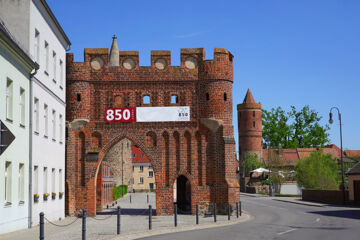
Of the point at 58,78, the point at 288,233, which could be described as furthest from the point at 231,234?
the point at 58,78

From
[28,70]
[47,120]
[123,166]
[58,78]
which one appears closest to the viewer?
[28,70]

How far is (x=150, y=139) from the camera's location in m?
30.6

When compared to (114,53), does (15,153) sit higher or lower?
lower

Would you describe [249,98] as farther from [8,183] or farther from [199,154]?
[8,183]

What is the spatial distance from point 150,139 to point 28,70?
10826 millimetres

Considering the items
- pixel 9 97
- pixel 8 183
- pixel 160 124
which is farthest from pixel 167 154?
pixel 8 183

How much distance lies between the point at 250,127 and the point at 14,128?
7855 cm

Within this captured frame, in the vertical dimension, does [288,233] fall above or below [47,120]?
below

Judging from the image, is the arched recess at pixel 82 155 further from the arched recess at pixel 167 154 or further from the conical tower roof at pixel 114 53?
the conical tower roof at pixel 114 53

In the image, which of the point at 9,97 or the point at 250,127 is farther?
the point at 250,127

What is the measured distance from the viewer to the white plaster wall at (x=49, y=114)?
73.9ft

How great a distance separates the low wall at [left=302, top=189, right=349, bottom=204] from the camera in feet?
146

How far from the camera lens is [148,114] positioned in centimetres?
A: 3050

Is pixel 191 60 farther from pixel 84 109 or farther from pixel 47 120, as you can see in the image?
pixel 47 120
